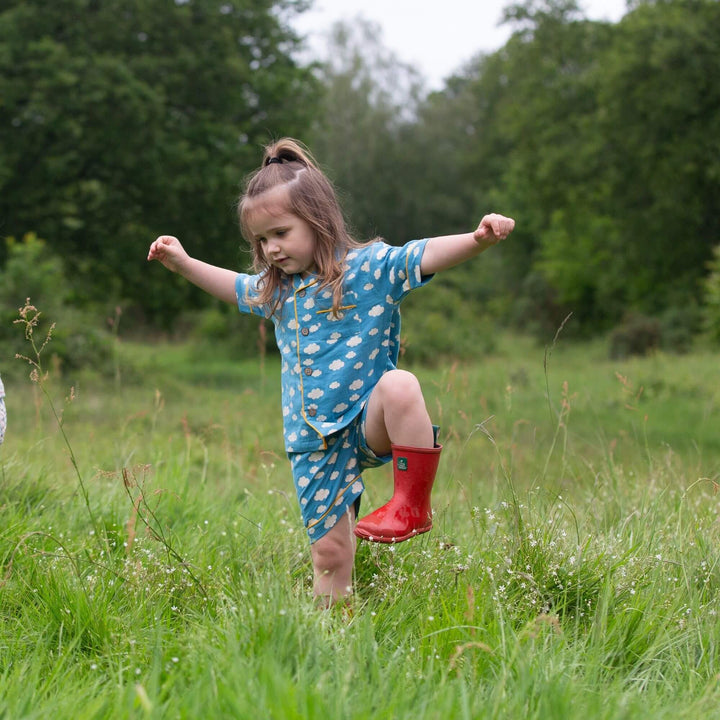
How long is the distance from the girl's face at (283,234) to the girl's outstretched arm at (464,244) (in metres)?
0.45

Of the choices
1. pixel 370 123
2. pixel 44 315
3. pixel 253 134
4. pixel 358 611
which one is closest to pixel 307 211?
pixel 358 611

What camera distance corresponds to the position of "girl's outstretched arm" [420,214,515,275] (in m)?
2.53

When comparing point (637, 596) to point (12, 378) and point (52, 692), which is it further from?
point (12, 378)

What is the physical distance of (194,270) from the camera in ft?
10.6

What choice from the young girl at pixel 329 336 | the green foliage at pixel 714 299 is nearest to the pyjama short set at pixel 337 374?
the young girl at pixel 329 336

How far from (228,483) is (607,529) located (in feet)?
6.57

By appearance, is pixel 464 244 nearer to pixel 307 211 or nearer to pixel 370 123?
pixel 307 211

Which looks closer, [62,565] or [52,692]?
[52,692]

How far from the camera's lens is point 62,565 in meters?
2.86

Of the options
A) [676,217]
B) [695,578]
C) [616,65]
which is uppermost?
[616,65]

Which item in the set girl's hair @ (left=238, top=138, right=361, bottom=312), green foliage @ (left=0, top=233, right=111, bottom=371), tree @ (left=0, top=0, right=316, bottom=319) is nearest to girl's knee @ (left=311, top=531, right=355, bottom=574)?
girl's hair @ (left=238, top=138, right=361, bottom=312)

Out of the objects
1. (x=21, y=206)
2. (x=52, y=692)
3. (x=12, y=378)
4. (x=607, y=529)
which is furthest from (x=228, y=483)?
(x=21, y=206)

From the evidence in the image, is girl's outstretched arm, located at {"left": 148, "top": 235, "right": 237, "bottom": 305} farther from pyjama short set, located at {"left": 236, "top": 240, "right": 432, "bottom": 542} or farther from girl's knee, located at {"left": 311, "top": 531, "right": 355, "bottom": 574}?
girl's knee, located at {"left": 311, "top": 531, "right": 355, "bottom": 574}

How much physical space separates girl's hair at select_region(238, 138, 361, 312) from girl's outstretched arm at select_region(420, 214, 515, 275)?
1.08 feet
